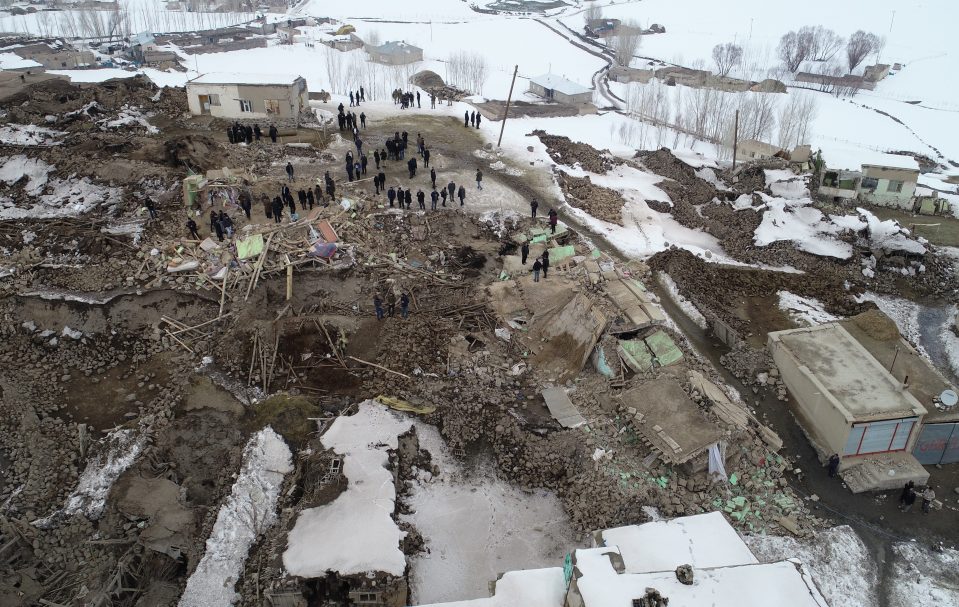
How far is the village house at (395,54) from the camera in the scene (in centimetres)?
6738

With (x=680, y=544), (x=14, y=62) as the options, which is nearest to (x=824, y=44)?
(x=680, y=544)

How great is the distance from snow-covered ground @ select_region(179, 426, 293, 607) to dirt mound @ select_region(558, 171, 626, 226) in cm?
1637

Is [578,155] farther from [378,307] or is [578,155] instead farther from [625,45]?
[625,45]

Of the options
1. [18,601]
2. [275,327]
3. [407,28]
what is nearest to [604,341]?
[275,327]

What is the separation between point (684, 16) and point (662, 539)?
385ft

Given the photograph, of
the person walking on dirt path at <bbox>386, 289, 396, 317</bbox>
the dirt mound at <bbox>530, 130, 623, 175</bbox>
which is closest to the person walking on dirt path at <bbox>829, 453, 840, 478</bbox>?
the person walking on dirt path at <bbox>386, 289, 396, 317</bbox>

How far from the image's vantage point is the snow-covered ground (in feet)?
40.5

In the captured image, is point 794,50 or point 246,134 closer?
point 246,134

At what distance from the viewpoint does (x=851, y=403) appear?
15148 millimetres

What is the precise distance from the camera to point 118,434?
16.1 metres

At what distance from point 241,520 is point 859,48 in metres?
91.6

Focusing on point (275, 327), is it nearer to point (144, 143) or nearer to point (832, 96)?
point (144, 143)

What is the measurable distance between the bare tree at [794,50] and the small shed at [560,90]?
3730 centimetres

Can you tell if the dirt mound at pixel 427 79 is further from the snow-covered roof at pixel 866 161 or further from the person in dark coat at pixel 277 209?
the person in dark coat at pixel 277 209
